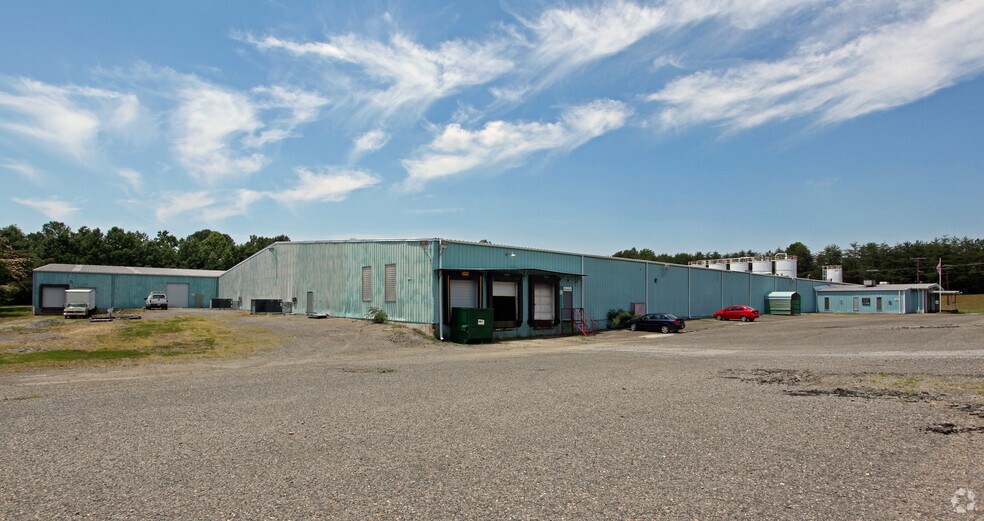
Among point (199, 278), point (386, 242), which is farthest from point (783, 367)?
point (199, 278)

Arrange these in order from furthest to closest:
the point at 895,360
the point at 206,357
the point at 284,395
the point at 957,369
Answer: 1. the point at 206,357
2. the point at 895,360
3. the point at 957,369
4. the point at 284,395

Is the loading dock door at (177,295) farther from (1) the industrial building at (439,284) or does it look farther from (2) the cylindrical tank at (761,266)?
(2) the cylindrical tank at (761,266)

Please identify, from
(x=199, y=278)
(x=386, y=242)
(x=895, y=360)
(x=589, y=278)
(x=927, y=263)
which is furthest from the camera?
(x=927, y=263)

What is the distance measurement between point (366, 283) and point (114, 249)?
2948 inches

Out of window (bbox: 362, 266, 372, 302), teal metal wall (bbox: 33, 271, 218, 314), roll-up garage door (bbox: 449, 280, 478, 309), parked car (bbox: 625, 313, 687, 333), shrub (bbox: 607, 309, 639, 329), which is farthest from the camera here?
teal metal wall (bbox: 33, 271, 218, 314)

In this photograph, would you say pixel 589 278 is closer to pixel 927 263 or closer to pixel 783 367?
pixel 783 367

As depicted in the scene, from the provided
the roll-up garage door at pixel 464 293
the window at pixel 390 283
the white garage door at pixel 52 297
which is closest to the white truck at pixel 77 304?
the white garage door at pixel 52 297

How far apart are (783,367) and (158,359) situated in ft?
61.8

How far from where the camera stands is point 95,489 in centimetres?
540

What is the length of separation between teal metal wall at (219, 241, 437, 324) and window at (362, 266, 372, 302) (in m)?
0.26

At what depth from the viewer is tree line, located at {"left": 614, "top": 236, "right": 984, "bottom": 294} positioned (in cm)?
10919

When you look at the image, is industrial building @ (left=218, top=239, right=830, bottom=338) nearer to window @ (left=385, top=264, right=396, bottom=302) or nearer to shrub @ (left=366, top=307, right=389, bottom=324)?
window @ (left=385, top=264, right=396, bottom=302)

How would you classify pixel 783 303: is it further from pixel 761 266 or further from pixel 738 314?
pixel 761 266

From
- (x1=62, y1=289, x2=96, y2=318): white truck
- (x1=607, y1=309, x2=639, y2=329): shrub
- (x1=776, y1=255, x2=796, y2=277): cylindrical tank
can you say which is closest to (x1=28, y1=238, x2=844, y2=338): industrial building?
(x1=607, y1=309, x2=639, y2=329): shrub
